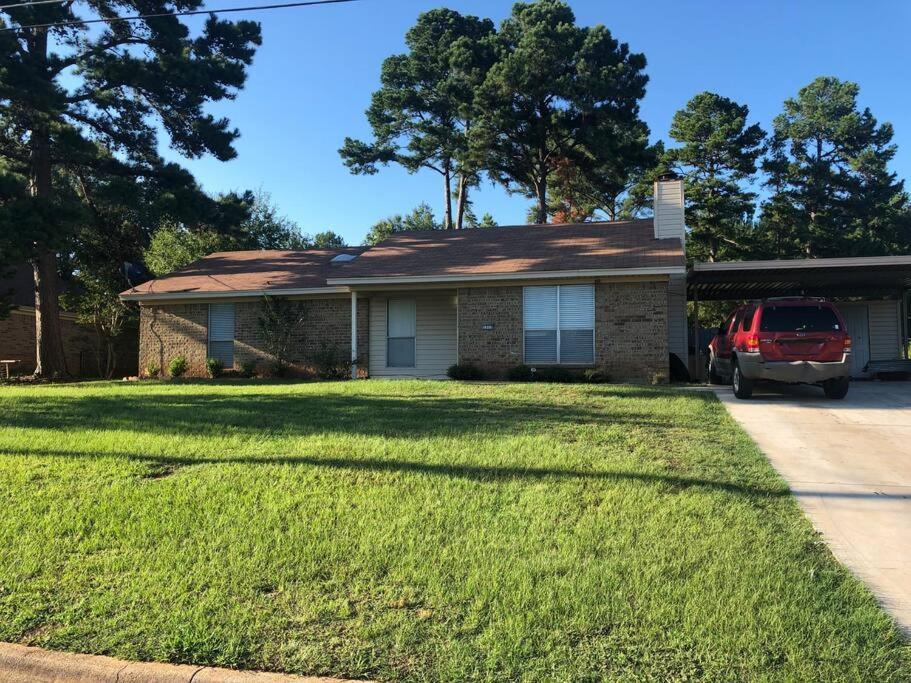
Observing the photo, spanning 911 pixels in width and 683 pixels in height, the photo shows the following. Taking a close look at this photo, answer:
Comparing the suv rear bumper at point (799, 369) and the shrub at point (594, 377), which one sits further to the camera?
the shrub at point (594, 377)

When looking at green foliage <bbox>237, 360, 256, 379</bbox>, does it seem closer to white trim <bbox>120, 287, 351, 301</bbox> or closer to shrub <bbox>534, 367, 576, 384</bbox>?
white trim <bbox>120, 287, 351, 301</bbox>

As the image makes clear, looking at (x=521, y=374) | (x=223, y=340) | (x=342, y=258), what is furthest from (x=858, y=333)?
(x=223, y=340)

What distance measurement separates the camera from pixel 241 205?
21188 mm

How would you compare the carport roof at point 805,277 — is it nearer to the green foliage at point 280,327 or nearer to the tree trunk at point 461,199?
the green foliage at point 280,327

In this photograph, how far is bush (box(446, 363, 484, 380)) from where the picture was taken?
1489cm

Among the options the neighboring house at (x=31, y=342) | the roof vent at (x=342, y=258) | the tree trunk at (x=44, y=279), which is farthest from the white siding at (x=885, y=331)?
the neighboring house at (x=31, y=342)

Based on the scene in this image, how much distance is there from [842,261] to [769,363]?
217 inches

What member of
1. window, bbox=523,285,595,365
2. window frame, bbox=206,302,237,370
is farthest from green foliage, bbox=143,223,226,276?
window, bbox=523,285,595,365

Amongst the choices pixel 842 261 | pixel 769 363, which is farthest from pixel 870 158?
pixel 769 363

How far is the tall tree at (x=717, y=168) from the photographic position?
105ft

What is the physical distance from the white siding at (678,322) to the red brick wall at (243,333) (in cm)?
817

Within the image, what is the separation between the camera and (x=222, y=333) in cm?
1819

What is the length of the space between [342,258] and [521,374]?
8.18 meters

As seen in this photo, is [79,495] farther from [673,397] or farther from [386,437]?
[673,397]
